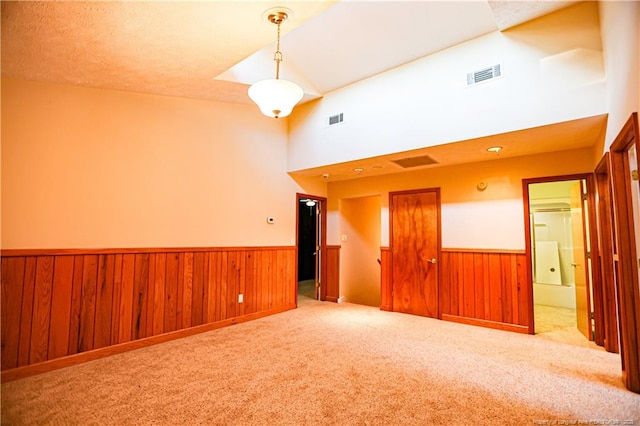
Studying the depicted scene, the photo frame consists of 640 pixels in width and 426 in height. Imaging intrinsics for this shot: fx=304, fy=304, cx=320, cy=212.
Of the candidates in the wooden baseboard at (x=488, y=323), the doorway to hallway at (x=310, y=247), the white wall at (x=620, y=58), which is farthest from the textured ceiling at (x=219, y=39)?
the wooden baseboard at (x=488, y=323)

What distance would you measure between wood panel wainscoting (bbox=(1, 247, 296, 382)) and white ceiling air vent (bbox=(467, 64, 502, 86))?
357 cm

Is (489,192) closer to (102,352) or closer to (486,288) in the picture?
(486,288)

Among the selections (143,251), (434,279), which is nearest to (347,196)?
(434,279)

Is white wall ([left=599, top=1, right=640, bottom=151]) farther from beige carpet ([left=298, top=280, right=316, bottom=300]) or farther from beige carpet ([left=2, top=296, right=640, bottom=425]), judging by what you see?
beige carpet ([left=298, top=280, right=316, bottom=300])

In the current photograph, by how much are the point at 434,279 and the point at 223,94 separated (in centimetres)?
402

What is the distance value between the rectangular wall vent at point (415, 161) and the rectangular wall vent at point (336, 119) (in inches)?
38.2

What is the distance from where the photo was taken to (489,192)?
14.0 ft

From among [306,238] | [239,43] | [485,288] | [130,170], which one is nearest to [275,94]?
[239,43]

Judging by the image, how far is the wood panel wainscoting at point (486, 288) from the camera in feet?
13.0

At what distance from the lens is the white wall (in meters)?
1.83

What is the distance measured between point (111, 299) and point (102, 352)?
52cm

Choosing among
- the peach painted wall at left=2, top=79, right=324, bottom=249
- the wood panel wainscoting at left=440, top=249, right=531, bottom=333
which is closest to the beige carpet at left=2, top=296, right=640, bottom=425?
the wood panel wainscoting at left=440, top=249, right=531, bottom=333

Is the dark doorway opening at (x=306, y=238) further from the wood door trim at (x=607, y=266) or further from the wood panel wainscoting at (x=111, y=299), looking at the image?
the wood door trim at (x=607, y=266)

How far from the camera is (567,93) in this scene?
110 inches
